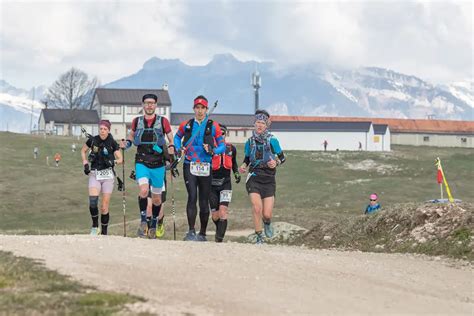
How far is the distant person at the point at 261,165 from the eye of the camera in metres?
14.8

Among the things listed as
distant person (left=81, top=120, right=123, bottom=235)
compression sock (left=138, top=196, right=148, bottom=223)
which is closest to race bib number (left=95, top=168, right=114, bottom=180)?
distant person (left=81, top=120, right=123, bottom=235)

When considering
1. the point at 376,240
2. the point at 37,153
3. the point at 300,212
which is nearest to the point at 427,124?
the point at 37,153

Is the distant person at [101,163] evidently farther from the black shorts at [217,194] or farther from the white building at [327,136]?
the white building at [327,136]

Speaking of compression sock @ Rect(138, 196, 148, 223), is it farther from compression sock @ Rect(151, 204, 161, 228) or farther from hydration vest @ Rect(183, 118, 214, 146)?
hydration vest @ Rect(183, 118, 214, 146)

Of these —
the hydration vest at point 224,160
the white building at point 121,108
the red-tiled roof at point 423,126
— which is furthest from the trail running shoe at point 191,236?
the red-tiled roof at point 423,126

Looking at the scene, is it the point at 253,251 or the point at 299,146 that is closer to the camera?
the point at 253,251

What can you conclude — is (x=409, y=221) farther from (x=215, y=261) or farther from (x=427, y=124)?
(x=427, y=124)

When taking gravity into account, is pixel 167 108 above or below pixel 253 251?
above

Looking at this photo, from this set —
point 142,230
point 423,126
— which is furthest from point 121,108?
point 142,230

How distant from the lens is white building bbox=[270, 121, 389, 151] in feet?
369

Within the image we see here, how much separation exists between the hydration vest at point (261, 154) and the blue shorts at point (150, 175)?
182 cm

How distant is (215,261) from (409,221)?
20.8 ft

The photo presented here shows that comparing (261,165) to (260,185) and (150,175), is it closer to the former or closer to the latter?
(260,185)

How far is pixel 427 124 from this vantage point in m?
140
